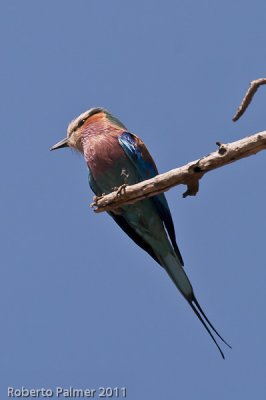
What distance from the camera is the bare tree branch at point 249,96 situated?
4.88m

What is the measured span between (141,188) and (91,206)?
27.4 inches

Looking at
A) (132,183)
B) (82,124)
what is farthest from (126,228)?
(82,124)

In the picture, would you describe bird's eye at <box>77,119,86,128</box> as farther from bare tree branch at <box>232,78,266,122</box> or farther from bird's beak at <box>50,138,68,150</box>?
bare tree branch at <box>232,78,266,122</box>

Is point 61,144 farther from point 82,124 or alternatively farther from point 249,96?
point 249,96

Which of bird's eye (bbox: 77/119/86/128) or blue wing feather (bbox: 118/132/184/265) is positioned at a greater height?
bird's eye (bbox: 77/119/86/128)

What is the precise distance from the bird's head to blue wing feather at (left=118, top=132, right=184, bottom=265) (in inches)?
23.8

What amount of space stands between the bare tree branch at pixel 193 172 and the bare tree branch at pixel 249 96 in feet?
0.60

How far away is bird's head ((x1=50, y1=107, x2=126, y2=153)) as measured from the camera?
24.7ft

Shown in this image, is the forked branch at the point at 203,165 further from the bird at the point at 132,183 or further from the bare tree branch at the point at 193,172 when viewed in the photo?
the bird at the point at 132,183

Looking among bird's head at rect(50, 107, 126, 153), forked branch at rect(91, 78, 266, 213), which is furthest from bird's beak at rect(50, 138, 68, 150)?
forked branch at rect(91, 78, 266, 213)

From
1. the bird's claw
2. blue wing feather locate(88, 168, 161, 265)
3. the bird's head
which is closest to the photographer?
the bird's claw

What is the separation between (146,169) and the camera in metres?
6.88

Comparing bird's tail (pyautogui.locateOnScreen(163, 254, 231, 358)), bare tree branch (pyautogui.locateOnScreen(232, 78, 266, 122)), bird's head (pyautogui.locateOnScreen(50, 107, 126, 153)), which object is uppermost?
bird's head (pyautogui.locateOnScreen(50, 107, 126, 153))

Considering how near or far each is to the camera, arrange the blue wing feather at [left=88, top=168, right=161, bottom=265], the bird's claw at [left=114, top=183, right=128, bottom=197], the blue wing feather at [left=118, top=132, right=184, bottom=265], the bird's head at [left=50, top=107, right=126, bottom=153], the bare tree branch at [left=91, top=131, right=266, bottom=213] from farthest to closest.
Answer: the bird's head at [left=50, top=107, right=126, bottom=153]
the blue wing feather at [left=88, top=168, right=161, bottom=265]
the blue wing feather at [left=118, top=132, right=184, bottom=265]
the bird's claw at [left=114, top=183, right=128, bottom=197]
the bare tree branch at [left=91, top=131, right=266, bottom=213]
